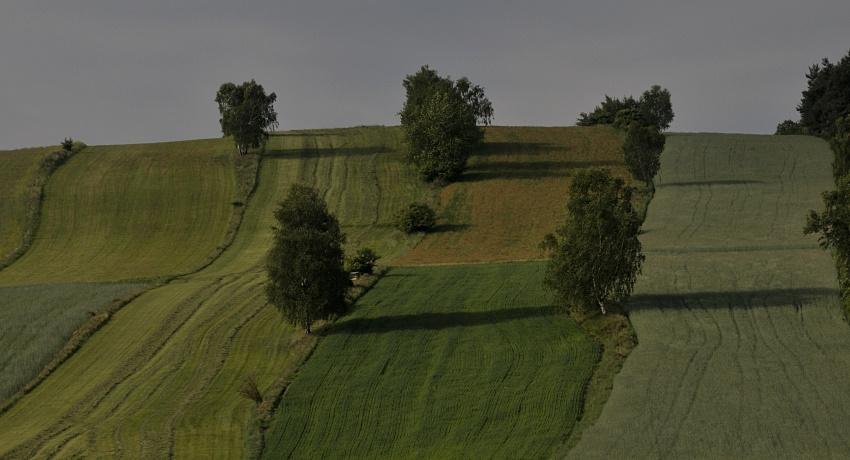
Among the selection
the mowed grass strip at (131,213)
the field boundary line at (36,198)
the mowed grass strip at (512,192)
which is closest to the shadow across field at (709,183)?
the mowed grass strip at (512,192)

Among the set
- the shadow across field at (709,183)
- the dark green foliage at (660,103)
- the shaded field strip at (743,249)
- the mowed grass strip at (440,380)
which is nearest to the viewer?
the mowed grass strip at (440,380)

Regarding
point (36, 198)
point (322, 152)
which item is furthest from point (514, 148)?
point (36, 198)

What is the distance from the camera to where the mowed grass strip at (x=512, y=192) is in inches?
3248

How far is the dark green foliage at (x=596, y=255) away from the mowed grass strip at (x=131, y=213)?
3623cm

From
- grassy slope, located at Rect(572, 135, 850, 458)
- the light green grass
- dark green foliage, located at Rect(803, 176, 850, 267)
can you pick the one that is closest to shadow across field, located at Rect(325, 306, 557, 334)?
grassy slope, located at Rect(572, 135, 850, 458)

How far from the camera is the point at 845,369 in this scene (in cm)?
4384

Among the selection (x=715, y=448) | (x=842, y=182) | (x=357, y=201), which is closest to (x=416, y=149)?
(x=357, y=201)

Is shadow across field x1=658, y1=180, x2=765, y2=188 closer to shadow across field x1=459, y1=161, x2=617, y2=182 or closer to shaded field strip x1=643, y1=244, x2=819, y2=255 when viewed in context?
shadow across field x1=459, y1=161, x2=617, y2=182

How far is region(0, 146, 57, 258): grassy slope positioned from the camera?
311ft

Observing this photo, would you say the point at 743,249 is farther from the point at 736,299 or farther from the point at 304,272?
the point at 304,272

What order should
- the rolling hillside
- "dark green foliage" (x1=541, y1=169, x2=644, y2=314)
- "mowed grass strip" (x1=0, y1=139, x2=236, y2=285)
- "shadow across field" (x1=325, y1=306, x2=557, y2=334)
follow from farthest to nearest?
1. "mowed grass strip" (x1=0, y1=139, x2=236, y2=285)
2. "shadow across field" (x1=325, y1=306, x2=557, y2=334)
3. "dark green foliage" (x1=541, y1=169, x2=644, y2=314)
4. the rolling hillside

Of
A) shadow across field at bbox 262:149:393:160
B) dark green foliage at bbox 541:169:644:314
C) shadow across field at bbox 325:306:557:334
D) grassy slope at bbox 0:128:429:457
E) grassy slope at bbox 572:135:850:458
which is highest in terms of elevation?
shadow across field at bbox 262:149:393:160

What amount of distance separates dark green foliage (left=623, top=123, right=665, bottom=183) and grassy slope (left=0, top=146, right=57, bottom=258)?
56.7m

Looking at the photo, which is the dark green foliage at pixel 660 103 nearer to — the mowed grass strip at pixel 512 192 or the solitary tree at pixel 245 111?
the mowed grass strip at pixel 512 192
